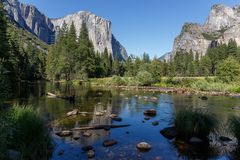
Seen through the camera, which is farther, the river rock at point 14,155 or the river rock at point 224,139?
the river rock at point 224,139

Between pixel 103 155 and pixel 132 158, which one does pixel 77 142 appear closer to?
pixel 103 155

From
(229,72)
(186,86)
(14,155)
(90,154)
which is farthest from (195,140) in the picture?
(229,72)

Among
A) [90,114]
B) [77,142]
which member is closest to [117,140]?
[77,142]

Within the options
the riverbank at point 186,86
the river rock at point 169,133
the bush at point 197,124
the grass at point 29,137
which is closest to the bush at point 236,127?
the bush at point 197,124

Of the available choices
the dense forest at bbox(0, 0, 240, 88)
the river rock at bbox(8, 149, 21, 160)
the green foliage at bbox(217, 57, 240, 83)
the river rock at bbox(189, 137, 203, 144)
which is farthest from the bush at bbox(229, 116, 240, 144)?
the dense forest at bbox(0, 0, 240, 88)

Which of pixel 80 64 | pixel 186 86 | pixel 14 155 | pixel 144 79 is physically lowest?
pixel 14 155

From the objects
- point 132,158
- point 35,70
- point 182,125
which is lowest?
point 132,158

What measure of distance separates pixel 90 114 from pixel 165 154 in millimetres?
9951

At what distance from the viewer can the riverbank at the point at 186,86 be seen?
1618 inches

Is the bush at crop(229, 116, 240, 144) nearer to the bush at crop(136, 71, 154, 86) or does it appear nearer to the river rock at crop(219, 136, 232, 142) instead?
the river rock at crop(219, 136, 232, 142)

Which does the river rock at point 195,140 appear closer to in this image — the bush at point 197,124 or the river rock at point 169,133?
the bush at point 197,124

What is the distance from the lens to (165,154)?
33.9 feet

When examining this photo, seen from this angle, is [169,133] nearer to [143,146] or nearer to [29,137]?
[143,146]

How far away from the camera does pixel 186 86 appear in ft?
173
